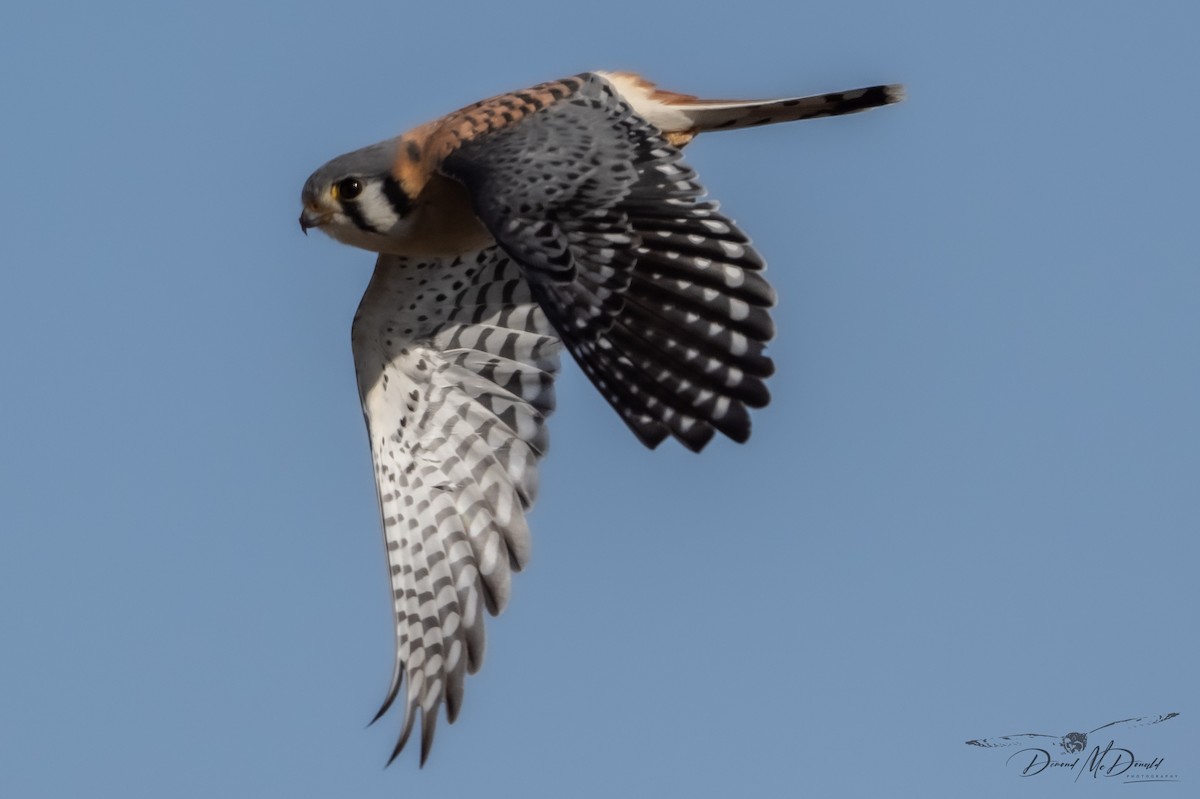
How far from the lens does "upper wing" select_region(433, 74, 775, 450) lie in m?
6.85

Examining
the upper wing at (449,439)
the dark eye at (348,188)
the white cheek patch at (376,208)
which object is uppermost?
the dark eye at (348,188)

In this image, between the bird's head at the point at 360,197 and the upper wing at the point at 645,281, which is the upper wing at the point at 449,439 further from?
the upper wing at the point at 645,281

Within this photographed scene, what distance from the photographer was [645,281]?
7074 mm

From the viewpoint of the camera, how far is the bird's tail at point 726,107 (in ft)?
27.6

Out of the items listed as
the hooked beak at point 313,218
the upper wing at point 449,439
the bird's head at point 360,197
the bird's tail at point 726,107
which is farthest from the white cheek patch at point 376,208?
the bird's tail at point 726,107

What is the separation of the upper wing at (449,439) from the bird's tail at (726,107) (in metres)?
1.11

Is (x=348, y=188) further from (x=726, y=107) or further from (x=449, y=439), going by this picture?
(x=726, y=107)

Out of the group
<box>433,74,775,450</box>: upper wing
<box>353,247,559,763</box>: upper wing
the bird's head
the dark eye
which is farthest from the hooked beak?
<box>433,74,775,450</box>: upper wing

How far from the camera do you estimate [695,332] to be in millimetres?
6941

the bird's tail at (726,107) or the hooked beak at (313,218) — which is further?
the hooked beak at (313,218)

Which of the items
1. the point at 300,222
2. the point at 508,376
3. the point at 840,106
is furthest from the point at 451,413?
the point at 840,106

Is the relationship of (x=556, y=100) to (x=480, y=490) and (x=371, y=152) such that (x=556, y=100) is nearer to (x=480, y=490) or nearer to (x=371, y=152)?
(x=371, y=152)

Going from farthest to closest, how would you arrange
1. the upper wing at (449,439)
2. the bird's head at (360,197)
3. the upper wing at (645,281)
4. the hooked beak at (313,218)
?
the upper wing at (449,439), the hooked beak at (313,218), the bird's head at (360,197), the upper wing at (645,281)

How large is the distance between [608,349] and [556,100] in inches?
70.2
